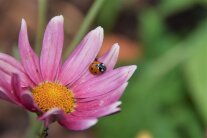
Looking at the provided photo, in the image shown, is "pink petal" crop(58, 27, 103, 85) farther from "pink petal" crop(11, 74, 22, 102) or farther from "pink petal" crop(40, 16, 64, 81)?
"pink petal" crop(11, 74, 22, 102)

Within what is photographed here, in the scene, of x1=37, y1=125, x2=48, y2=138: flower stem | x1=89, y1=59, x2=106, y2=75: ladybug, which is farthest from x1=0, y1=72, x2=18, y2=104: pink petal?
x1=89, y1=59, x2=106, y2=75: ladybug

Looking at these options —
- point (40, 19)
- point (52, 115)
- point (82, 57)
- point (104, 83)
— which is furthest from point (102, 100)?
point (40, 19)

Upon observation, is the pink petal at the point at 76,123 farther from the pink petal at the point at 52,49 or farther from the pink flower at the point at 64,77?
the pink petal at the point at 52,49

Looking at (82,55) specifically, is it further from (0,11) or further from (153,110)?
(0,11)

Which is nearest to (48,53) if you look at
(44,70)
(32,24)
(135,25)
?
(44,70)

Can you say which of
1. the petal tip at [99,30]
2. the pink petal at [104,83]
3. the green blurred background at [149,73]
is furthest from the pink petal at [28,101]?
the green blurred background at [149,73]

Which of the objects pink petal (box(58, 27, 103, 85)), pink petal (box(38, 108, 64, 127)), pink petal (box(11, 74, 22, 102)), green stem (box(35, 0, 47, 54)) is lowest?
pink petal (box(38, 108, 64, 127))
